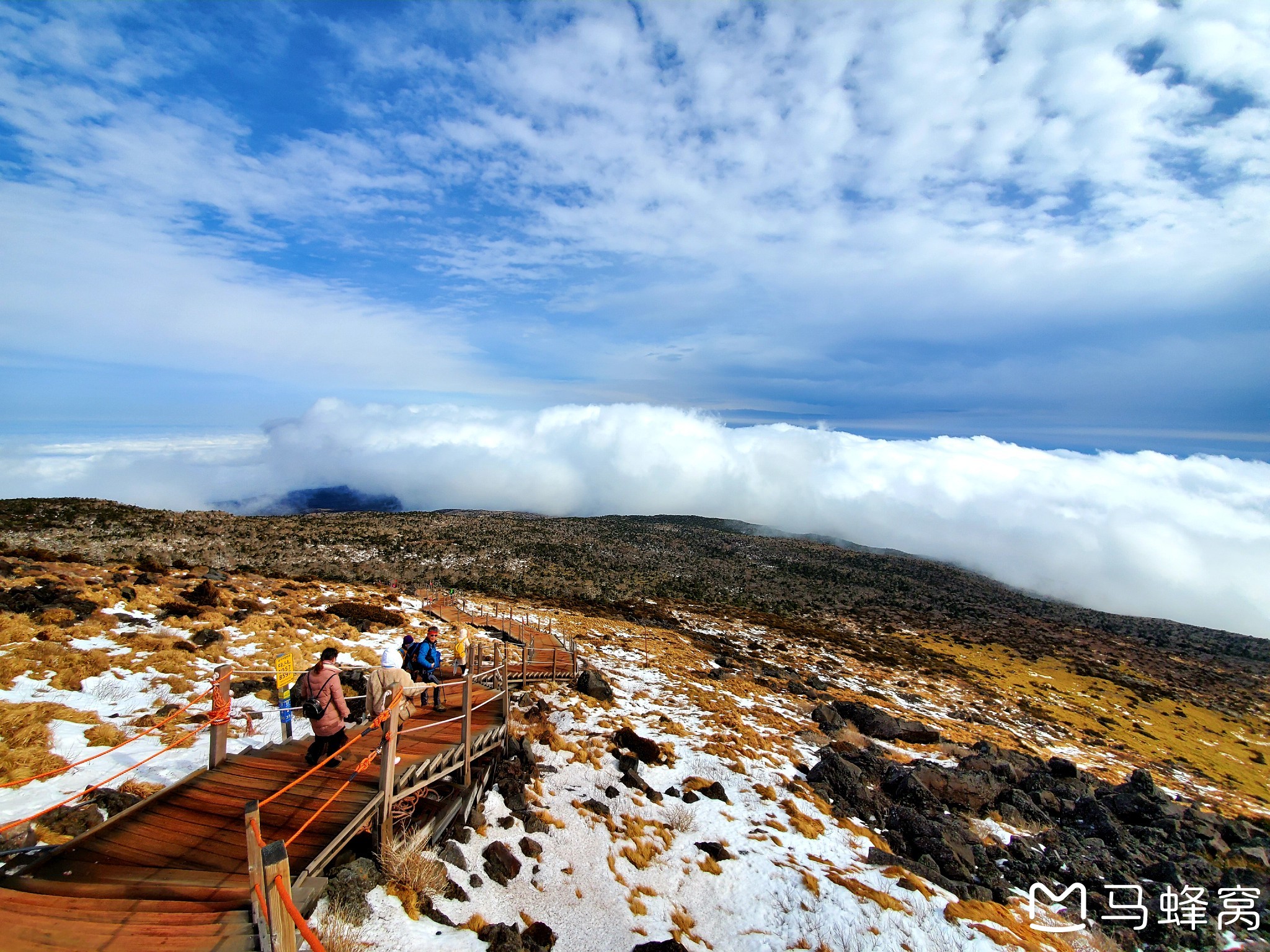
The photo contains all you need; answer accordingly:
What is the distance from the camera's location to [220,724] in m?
7.39

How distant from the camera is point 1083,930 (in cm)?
833

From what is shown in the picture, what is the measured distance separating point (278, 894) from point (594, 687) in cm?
1225

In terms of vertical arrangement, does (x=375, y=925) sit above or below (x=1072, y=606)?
above

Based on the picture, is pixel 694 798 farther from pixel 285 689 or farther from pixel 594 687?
pixel 285 689

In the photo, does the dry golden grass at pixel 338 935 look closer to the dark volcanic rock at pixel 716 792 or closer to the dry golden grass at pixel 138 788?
the dry golden grass at pixel 138 788

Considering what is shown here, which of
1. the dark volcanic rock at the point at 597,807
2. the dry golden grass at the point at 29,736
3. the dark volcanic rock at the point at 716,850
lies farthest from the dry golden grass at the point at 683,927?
the dry golden grass at the point at 29,736

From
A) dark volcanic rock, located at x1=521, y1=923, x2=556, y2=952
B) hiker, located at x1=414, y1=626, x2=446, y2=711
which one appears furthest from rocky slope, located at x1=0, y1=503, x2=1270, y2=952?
hiker, located at x1=414, y1=626, x2=446, y2=711

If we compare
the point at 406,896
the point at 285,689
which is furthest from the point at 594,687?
the point at 406,896

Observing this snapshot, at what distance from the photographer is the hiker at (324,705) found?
723 cm

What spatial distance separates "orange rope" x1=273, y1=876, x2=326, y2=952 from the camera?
11.4 ft

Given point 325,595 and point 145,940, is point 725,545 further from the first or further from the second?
point 145,940

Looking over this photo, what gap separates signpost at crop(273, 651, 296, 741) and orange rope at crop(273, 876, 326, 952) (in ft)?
19.8

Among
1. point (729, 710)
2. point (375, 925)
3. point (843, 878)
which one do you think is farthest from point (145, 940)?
point (729, 710)

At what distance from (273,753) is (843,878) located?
947 cm
